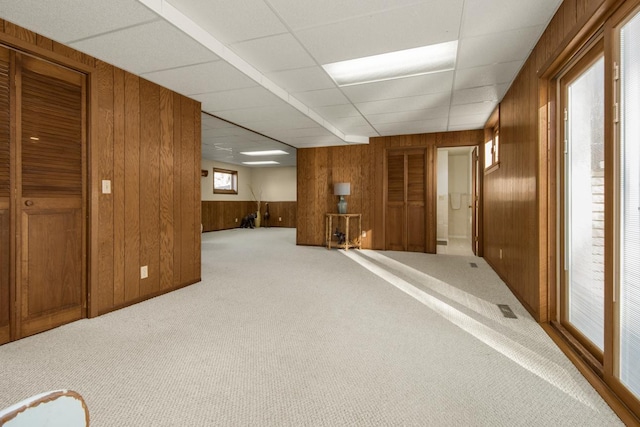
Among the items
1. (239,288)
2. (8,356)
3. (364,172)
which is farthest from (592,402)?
(364,172)

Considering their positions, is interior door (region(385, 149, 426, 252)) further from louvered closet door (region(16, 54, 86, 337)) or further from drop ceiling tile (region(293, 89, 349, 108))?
louvered closet door (region(16, 54, 86, 337))

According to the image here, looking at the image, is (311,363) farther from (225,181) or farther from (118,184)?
(225,181)

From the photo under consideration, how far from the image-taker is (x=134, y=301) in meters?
3.00

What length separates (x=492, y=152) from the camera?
482 cm

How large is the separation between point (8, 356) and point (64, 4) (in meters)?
2.20

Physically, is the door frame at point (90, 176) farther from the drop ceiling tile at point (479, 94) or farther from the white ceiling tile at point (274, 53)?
the drop ceiling tile at point (479, 94)

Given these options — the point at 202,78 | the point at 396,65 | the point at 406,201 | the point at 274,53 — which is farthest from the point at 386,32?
the point at 406,201

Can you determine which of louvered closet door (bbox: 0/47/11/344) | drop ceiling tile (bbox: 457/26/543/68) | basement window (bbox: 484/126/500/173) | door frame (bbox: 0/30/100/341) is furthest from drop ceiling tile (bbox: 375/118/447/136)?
louvered closet door (bbox: 0/47/11/344)

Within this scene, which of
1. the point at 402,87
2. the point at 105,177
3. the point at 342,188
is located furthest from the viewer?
the point at 342,188

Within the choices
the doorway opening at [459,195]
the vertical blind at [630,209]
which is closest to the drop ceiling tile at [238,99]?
the vertical blind at [630,209]

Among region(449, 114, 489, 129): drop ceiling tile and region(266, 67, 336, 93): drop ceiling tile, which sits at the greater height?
region(449, 114, 489, 129): drop ceiling tile

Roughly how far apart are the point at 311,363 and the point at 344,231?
4873 mm

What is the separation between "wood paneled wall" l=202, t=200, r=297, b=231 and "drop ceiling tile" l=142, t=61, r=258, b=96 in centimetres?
648

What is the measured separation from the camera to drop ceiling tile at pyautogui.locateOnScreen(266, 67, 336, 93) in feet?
10.6
